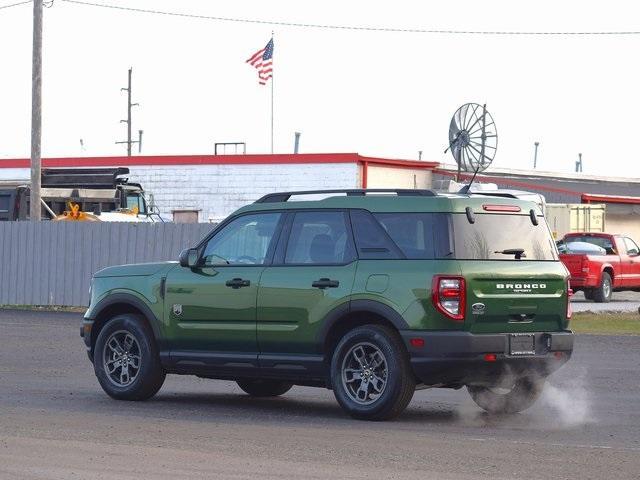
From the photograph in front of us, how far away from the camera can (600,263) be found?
116 feet

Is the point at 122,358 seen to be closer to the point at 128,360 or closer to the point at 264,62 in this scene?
the point at 128,360

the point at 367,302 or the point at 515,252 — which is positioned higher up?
the point at 515,252

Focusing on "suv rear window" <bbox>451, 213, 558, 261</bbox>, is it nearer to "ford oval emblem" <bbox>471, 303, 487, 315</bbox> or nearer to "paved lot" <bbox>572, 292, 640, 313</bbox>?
"ford oval emblem" <bbox>471, 303, 487, 315</bbox>

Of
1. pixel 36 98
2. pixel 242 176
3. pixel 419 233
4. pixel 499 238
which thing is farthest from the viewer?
pixel 242 176

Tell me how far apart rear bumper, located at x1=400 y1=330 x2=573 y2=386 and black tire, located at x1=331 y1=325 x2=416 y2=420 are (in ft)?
0.43

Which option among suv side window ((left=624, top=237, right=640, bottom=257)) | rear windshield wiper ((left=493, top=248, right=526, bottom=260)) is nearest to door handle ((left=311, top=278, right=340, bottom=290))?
rear windshield wiper ((left=493, top=248, right=526, bottom=260))

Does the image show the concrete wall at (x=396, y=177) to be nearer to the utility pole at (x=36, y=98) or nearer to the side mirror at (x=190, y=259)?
the utility pole at (x=36, y=98)

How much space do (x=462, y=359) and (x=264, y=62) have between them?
151 feet

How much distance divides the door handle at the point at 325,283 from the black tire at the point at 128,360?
1.99 m

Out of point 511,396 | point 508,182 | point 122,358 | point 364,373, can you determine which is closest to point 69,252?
point 122,358

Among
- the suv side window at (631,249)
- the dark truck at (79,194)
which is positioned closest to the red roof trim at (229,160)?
the dark truck at (79,194)

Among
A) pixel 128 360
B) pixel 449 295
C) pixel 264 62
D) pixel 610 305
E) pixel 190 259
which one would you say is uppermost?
pixel 264 62

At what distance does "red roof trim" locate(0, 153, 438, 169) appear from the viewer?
47656 millimetres

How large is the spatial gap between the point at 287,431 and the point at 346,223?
2.07 meters
